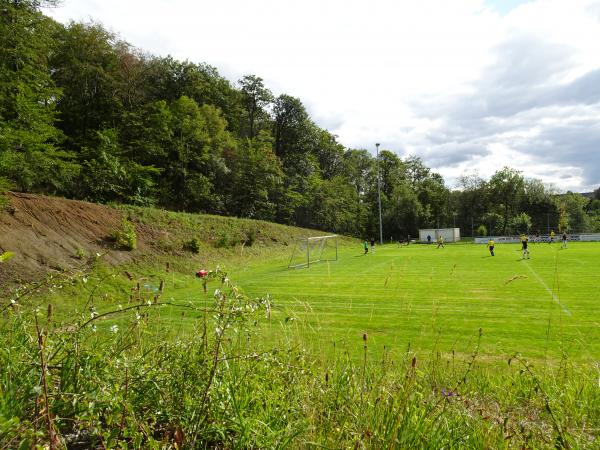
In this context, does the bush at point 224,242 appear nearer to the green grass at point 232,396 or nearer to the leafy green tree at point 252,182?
the leafy green tree at point 252,182

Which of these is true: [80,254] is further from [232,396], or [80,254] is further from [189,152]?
[189,152]

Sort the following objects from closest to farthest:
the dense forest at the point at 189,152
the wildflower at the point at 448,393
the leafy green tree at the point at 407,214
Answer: the wildflower at the point at 448,393 < the dense forest at the point at 189,152 < the leafy green tree at the point at 407,214

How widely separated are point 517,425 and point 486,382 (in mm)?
1721

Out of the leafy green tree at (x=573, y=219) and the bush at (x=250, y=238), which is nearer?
the bush at (x=250, y=238)

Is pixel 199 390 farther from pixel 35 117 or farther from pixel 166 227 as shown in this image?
pixel 166 227

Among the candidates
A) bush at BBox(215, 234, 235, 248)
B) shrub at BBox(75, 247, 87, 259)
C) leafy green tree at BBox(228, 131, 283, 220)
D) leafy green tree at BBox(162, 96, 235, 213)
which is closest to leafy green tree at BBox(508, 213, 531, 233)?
leafy green tree at BBox(228, 131, 283, 220)

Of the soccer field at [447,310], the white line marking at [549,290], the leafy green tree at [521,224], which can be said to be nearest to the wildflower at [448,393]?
the soccer field at [447,310]

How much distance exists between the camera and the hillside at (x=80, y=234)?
14.2 m

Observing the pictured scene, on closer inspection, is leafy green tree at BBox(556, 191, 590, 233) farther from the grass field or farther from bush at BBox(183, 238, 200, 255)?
bush at BBox(183, 238, 200, 255)

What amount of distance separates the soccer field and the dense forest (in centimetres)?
1254

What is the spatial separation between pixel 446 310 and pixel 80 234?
16.3 metres

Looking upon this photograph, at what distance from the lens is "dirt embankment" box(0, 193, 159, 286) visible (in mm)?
13791

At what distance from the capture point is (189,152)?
39438 mm

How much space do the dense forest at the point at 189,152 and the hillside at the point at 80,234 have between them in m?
1.49
